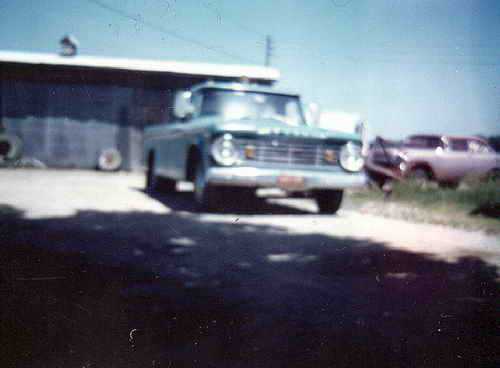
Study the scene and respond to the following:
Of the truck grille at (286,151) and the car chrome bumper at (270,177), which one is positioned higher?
the truck grille at (286,151)

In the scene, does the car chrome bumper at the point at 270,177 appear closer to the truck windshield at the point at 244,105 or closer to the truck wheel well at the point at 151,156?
the truck windshield at the point at 244,105

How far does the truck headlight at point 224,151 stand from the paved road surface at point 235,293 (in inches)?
31.0

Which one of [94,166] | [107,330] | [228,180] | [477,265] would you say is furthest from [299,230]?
[94,166]

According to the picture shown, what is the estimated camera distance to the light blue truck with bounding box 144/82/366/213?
16.8 feet

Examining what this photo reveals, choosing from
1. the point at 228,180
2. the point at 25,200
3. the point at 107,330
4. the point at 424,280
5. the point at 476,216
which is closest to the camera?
the point at 107,330

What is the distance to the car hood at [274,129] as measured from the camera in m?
5.11

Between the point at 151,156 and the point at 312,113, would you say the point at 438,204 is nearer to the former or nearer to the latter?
the point at 312,113

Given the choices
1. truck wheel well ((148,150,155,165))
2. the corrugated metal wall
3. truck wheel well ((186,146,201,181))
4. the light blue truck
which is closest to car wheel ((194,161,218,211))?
the light blue truck

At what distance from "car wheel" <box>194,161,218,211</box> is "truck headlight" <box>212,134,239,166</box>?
0.81 feet

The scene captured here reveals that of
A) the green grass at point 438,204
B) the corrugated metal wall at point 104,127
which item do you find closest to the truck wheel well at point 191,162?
the green grass at point 438,204

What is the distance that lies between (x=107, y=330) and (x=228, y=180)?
322cm

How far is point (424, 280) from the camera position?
9.30 ft

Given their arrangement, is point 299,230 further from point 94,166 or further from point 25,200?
point 94,166

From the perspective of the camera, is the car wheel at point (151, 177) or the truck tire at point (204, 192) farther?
the car wheel at point (151, 177)
